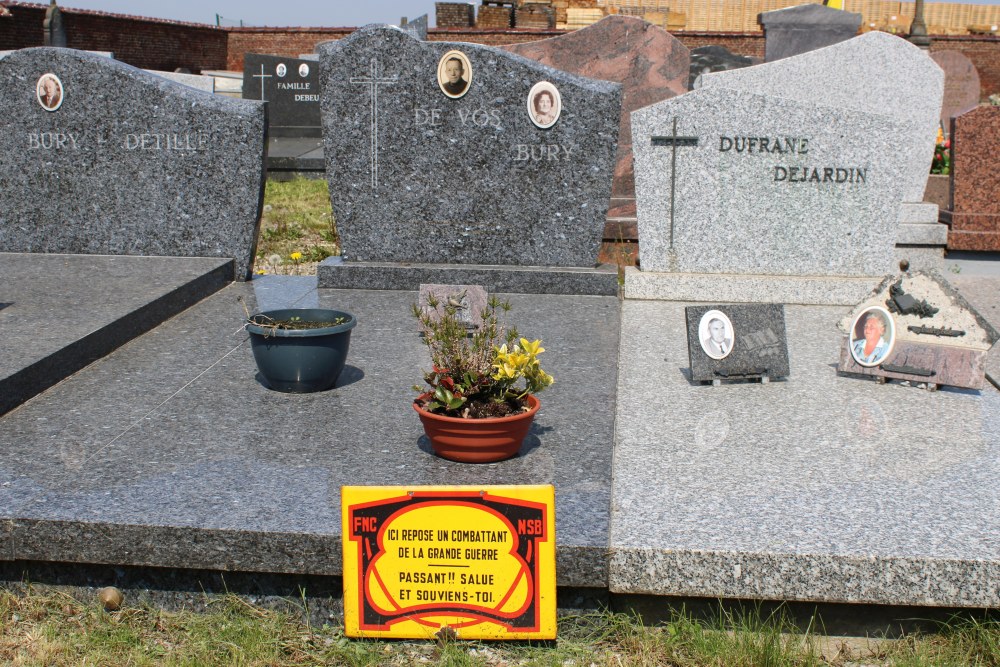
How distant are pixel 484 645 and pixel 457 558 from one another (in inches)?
9.5

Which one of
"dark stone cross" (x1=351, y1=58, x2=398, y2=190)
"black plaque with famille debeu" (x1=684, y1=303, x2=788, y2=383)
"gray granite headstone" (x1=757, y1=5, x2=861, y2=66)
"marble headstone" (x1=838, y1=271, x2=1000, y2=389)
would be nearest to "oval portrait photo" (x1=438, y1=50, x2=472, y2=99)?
"dark stone cross" (x1=351, y1=58, x2=398, y2=190)

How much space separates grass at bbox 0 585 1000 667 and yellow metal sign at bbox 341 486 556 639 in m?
0.07

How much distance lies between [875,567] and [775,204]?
3.66 m

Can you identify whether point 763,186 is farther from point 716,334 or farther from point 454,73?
point 716,334

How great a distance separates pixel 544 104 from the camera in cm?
552

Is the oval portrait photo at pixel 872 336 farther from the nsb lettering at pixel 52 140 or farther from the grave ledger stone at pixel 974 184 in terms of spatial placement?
the nsb lettering at pixel 52 140

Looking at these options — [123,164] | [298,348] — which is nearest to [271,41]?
[123,164]

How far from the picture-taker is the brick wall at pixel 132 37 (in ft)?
68.7

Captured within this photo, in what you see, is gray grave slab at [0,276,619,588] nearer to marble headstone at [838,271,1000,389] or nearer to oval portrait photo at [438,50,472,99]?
marble headstone at [838,271,1000,389]

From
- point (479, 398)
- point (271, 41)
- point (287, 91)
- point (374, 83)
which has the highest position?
point (271, 41)

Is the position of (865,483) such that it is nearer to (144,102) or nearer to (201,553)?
(201,553)

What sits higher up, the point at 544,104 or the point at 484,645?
the point at 544,104

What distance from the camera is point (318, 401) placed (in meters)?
3.62

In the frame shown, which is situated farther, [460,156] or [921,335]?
[460,156]
